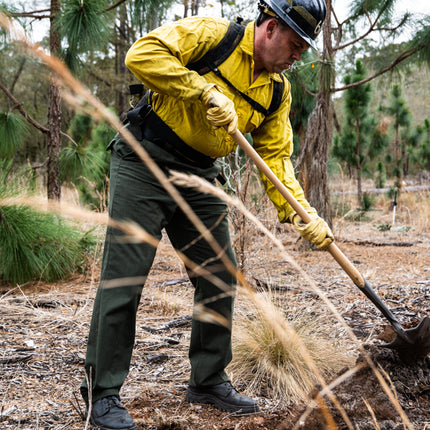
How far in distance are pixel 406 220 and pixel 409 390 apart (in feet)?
25.7

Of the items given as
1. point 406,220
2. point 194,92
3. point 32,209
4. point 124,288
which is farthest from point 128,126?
point 406,220

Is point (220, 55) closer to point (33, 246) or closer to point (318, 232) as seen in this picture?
point (318, 232)

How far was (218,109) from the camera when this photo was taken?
1684 mm

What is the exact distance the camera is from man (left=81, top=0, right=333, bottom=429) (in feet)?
5.80

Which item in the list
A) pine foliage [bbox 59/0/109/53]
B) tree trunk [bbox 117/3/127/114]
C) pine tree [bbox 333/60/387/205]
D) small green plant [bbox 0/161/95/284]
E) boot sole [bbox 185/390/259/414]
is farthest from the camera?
tree trunk [bbox 117/3/127/114]

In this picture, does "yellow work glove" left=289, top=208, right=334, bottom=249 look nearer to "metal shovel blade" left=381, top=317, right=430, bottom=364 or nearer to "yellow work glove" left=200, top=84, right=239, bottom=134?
"yellow work glove" left=200, top=84, right=239, bottom=134

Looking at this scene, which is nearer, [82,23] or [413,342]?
[413,342]

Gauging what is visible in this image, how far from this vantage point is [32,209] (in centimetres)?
395

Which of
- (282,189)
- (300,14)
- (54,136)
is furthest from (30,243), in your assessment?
(300,14)

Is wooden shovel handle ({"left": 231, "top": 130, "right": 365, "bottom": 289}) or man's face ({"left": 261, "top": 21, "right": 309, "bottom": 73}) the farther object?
man's face ({"left": 261, "top": 21, "right": 309, "bottom": 73})

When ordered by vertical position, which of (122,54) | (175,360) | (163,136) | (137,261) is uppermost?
(122,54)

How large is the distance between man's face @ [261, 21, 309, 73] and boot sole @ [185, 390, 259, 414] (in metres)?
1.41

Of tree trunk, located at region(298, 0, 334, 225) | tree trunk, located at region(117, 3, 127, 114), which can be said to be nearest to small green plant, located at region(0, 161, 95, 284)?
tree trunk, located at region(298, 0, 334, 225)

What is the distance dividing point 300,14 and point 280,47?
147mm
